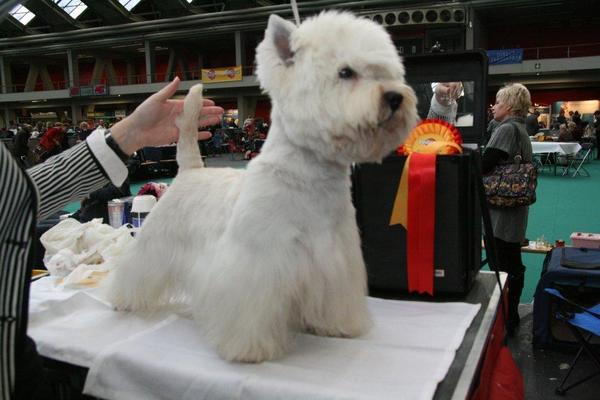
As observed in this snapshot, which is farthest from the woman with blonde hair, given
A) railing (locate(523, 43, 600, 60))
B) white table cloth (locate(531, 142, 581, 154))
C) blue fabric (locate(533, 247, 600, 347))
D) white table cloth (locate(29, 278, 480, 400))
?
railing (locate(523, 43, 600, 60))

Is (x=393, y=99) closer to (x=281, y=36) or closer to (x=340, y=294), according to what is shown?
(x=281, y=36)

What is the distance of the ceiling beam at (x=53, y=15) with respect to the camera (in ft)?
65.7

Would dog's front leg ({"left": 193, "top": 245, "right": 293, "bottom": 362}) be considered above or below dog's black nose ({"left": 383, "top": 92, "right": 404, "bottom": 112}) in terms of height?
below

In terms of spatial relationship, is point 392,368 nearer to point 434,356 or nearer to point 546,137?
point 434,356

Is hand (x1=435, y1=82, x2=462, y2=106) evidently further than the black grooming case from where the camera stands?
Yes

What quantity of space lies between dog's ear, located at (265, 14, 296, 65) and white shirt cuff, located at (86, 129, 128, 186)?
0.47m

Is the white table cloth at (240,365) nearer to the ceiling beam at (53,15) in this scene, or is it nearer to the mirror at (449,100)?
the mirror at (449,100)

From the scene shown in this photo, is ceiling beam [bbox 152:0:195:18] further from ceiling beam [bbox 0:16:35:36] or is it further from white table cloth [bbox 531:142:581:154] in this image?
white table cloth [bbox 531:142:581:154]

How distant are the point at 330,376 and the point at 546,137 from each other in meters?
12.2

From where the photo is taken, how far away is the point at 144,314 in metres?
1.29

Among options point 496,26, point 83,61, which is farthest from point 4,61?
point 496,26

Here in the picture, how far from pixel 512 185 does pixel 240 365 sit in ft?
8.00

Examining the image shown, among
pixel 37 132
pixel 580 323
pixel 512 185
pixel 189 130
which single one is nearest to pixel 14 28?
pixel 37 132

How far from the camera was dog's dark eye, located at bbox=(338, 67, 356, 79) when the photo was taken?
91 cm
